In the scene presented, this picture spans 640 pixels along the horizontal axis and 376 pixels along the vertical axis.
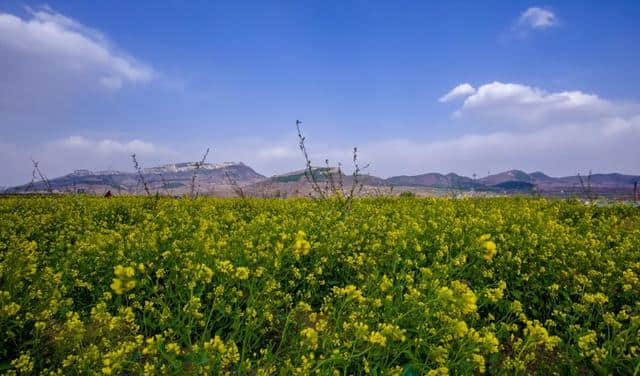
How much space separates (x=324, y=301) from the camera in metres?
3.53

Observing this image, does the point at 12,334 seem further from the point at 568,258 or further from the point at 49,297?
the point at 568,258

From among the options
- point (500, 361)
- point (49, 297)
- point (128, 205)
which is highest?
point (128, 205)

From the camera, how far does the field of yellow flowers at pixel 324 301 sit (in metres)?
2.56

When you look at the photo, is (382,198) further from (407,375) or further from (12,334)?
(12,334)

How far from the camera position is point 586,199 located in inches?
443

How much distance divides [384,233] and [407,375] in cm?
290

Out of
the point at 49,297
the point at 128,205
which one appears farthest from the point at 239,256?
the point at 128,205

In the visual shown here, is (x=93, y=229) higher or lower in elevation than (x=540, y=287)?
higher

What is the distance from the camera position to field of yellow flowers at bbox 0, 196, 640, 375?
2.56m

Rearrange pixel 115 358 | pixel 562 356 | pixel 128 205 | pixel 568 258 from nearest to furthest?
1. pixel 115 358
2. pixel 562 356
3. pixel 568 258
4. pixel 128 205

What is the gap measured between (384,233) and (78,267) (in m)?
4.07

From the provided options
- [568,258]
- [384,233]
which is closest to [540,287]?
A: [568,258]

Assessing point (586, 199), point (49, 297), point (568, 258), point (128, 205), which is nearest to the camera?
point (49, 297)

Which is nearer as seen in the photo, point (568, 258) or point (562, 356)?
point (562, 356)
